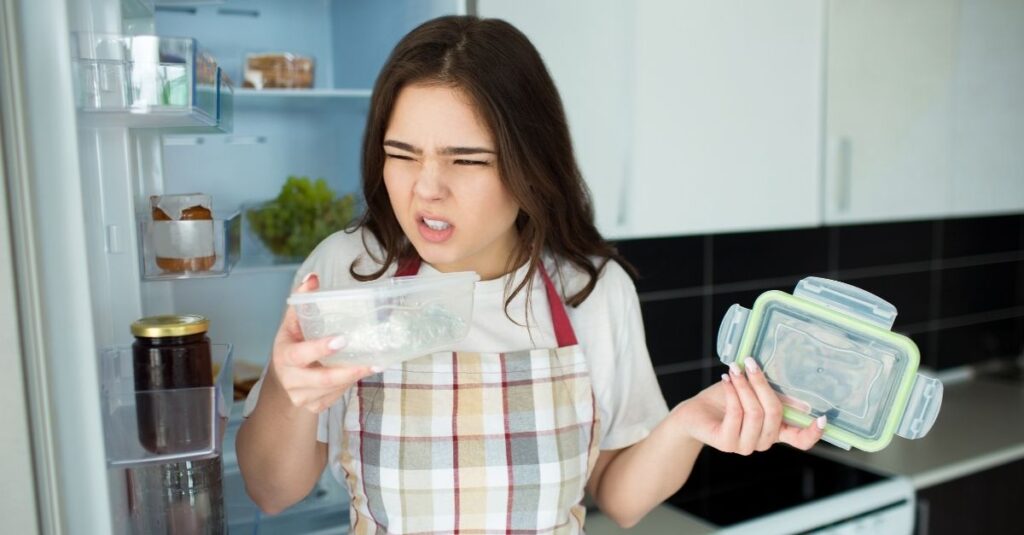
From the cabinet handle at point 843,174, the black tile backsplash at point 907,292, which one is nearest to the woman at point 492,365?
the cabinet handle at point 843,174

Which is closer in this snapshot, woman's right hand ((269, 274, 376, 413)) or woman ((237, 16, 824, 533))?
woman's right hand ((269, 274, 376, 413))

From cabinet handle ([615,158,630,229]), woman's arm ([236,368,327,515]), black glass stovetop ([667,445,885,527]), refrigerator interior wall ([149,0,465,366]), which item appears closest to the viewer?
woman's arm ([236,368,327,515])

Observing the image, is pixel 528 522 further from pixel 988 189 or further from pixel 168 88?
pixel 988 189

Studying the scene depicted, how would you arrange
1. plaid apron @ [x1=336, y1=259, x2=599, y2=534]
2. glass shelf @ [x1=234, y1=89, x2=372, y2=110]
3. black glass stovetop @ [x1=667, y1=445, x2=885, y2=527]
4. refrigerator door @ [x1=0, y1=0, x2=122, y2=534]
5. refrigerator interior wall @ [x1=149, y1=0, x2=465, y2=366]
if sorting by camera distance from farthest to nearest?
black glass stovetop @ [x1=667, y1=445, x2=885, y2=527] < refrigerator interior wall @ [x1=149, y1=0, x2=465, y2=366] < glass shelf @ [x1=234, y1=89, x2=372, y2=110] < plaid apron @ [x1=336, y1=259, x2=599, y2=534] < refrigerator door @ [x1=0, y1=0, x2=122, y2=534]

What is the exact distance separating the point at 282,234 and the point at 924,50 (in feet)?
4.90

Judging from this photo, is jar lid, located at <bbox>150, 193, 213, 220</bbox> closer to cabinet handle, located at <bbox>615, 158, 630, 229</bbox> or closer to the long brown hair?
the long brown hair

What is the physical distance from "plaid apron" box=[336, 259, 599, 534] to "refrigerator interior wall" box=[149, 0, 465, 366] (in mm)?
445

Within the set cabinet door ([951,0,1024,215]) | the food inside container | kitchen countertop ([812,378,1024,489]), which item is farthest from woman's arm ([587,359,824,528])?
cabinet door ([951,0,1024,215])

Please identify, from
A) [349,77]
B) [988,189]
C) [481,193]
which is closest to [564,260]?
[481,193]

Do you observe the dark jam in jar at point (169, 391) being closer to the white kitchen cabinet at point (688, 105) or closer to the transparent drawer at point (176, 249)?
the transparent drawer at point (176, 249)

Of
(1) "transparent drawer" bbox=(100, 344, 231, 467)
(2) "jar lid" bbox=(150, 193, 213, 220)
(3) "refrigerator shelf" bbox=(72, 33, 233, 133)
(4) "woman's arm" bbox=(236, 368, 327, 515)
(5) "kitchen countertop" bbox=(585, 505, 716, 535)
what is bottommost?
(5) "kitchen countertop" bbox=(585, 505, 716, 535)

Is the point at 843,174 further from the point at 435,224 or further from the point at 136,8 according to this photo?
the point at 136,8

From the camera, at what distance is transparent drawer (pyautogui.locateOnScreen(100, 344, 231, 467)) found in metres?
0.86

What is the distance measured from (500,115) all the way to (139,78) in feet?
1.25
